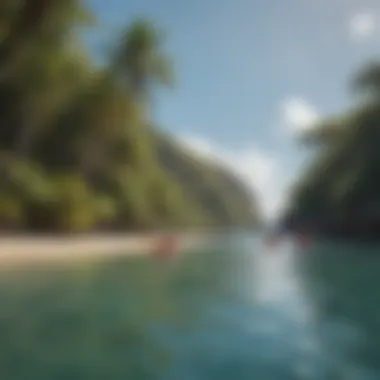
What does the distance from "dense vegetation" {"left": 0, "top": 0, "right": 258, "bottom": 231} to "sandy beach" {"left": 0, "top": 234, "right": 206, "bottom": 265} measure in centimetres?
17

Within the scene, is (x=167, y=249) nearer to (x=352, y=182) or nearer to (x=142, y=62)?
(x=142, y=62)

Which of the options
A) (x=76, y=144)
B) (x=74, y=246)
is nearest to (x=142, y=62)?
(x=76, y=144)

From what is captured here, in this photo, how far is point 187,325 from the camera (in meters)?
2.04

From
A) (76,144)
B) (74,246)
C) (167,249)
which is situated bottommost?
(167,249)

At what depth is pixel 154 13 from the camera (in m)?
2.59

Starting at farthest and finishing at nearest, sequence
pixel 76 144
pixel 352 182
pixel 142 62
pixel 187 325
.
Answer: pixel 352 182, pixel 76 144, pixel 142 62, pixel 187 325

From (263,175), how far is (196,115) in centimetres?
46

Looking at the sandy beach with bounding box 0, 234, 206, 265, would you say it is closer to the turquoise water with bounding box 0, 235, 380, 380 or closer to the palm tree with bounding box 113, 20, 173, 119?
the turquoise water with bounding box 0, 235, 380, 380

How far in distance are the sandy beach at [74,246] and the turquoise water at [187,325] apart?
23.9 inches

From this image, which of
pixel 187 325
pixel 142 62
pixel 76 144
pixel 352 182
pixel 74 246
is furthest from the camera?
pixel 352 182

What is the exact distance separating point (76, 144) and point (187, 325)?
3.63m

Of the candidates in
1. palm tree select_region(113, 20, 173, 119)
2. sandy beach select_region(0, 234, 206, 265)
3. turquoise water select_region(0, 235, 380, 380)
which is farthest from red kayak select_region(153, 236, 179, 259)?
palm tree select_region(113, 20, 173, 119)

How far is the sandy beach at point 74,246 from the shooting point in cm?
441

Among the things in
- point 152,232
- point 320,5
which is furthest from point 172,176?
point 320,5
